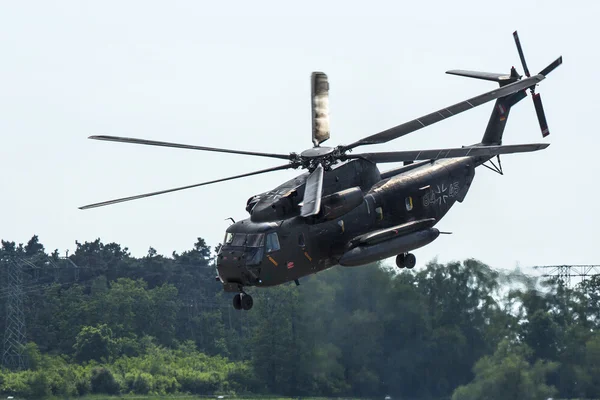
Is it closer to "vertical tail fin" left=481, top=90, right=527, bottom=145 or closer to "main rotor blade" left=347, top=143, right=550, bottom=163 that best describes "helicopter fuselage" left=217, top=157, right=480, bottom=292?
"main rotor blade" left=347, top=143, right=550, bottom=163

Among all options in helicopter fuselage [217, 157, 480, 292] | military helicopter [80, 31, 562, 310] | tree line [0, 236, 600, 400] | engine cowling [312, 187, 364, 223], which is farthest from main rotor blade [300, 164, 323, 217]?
tree line [0, 236, 600, 400]

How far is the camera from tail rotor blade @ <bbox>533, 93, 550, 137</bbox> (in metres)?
47.9

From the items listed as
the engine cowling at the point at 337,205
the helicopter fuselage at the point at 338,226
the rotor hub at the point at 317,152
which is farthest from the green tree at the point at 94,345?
the engine cowling at the point at 337,205

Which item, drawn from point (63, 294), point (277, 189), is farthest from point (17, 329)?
point (277, 189)

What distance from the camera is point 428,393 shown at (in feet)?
233

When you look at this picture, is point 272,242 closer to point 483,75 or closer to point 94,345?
point 483,75

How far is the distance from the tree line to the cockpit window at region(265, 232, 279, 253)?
29.4 metres

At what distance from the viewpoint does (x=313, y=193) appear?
35312mm

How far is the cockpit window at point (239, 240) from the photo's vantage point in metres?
37.8

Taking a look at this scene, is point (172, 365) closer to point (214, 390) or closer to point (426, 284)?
point (214, 390)

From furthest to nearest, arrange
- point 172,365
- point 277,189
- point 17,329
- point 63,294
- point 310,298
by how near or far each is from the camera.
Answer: point 63,294 → point 17,329 → point 172,365 → point 310,298 → point 277,189

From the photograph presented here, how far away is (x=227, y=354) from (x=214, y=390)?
A: 9000 mm

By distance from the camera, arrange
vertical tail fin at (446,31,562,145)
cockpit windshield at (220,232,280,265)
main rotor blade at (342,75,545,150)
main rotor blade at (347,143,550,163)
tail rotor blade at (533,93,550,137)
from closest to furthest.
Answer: cockpit windshield at (220,232,280,265)
main rotor blade at (342,75,545,150)
main rotor blade at (347,143,550,163)
tail rotor blade at (533,93,550,137)
vertical tail fin at (446,31,562,145)

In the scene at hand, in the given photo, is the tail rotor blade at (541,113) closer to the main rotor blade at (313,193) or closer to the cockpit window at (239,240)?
the main rotor blade at (313,193)
